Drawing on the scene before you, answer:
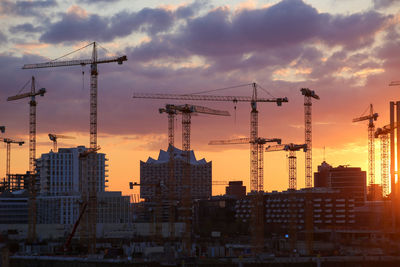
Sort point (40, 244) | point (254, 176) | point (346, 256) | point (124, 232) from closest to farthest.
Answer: point (346, 256)
point (40, 244)
point (254, 176)
point (124, 232)

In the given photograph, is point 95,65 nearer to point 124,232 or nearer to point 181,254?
point 181,254

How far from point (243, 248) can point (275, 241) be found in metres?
18.3

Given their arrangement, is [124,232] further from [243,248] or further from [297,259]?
[297,259]

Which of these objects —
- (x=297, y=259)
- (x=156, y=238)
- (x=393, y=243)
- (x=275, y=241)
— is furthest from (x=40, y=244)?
(x=393, y=243)

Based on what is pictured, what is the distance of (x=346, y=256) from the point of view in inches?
4606

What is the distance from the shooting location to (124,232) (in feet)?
634

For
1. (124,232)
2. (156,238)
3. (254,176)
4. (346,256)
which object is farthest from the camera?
(124,232)

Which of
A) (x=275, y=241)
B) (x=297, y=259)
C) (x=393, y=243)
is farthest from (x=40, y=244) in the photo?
(x=393, y=243)

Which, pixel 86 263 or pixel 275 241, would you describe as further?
pixel 275 241

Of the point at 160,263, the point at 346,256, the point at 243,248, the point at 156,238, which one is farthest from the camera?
the point at 156,238

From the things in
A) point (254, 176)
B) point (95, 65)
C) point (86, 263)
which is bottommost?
point (86, 263)

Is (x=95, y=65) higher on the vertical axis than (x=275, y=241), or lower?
higher

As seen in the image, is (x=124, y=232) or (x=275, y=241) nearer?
(x=275, y=241)

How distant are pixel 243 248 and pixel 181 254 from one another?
73.2ft
